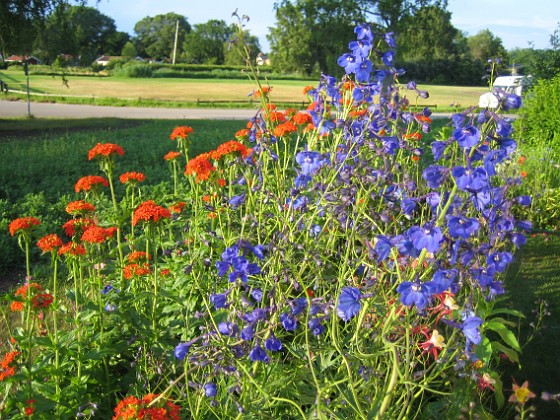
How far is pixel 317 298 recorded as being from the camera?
187 cm

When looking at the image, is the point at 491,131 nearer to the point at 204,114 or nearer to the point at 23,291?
the point at 23,291

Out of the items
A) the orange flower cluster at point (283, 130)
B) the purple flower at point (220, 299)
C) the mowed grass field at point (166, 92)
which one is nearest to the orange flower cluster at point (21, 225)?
the purple flower at point (220, 299)

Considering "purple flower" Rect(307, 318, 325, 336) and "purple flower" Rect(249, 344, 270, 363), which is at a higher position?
"purple flower" Rect(307, 318, 325, 336)

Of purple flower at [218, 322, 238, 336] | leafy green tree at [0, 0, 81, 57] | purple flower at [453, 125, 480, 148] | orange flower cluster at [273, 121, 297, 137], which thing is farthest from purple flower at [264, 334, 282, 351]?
leafy green tree at [0, 0, 81, 57]

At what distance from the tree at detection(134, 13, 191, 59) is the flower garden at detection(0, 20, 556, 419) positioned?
91.7 m

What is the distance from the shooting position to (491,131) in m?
1.76

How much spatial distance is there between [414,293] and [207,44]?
8257 cm

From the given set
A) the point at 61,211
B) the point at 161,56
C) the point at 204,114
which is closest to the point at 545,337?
the point at 61,211

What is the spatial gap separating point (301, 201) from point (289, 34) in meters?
37.3

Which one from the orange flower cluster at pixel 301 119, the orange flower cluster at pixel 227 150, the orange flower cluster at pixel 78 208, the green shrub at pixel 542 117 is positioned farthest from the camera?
the green shrub at pixel 542 117

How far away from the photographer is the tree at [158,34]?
305ft

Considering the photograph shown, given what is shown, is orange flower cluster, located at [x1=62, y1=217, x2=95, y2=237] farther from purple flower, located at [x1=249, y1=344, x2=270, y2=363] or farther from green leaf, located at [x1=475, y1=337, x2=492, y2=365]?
green leaf, located at [x1=475, y1=337, x2=492, y2=365]

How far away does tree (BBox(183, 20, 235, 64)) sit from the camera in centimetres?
7881

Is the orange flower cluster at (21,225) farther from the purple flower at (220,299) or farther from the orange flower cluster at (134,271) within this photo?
the purple flower at (220,299)
